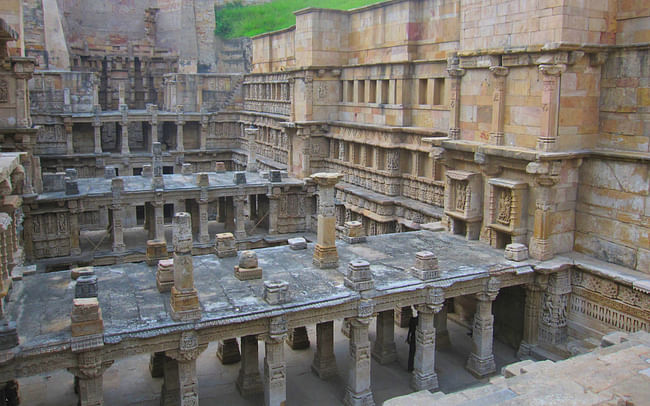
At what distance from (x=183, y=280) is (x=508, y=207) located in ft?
30.5

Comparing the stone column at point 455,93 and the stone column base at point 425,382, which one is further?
the stone column at point 455,93

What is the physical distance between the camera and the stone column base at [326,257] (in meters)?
15.5

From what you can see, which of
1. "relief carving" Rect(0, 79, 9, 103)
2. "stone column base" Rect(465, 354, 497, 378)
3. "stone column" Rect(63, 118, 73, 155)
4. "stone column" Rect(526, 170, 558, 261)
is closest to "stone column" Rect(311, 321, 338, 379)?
"stone column base" Rect(465, 354, 497, 378)

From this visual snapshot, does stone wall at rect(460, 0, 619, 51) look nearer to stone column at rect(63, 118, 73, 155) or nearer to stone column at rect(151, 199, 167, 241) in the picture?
stone column at rect(151, 199, 167, 241)

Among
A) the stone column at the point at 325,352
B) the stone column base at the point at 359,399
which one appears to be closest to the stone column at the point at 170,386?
the stone column at the point at 325,352

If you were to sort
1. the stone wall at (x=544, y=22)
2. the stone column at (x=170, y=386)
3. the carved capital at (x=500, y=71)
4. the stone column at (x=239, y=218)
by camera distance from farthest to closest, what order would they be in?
1. the stone column at (x=239, y=218)
2. the carved capital at (x=500, y=71)
3. the stone wall at (x=544, y=22)
4. the stone column at (x=170, y=386)

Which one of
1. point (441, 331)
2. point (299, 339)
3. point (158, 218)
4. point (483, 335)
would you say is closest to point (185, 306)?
point (299, 339)

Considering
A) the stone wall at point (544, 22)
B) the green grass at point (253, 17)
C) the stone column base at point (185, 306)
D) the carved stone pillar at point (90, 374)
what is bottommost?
the carved stone pillar at point (90, 374)

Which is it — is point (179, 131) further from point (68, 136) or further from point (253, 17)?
point (253, 17)

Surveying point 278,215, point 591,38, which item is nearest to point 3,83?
point 278,215

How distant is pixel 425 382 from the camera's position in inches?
583

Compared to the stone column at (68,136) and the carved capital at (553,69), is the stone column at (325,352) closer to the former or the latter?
the carved capital at (553,69)

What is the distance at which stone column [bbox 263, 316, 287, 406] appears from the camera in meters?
12.9

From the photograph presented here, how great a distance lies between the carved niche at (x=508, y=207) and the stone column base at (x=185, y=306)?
29.5 ft
